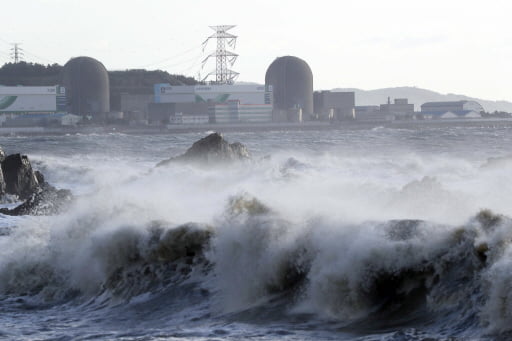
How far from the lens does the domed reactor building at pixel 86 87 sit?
117m

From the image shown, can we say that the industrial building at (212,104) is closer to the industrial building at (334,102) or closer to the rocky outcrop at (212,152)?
the industrial building at (334,102)

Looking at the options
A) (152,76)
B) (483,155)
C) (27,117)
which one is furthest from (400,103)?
(483,155)

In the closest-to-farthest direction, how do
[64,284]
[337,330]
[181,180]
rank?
[337,330] < [64,284] < [181,180]

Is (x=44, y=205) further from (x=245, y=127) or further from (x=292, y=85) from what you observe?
(x=292, y=85)

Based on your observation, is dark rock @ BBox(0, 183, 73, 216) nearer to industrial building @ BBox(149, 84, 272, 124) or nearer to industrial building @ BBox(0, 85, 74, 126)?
industrial building @ BBox(149, 84, 272, 124)

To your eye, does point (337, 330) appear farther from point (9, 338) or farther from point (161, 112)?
point (161, 112)

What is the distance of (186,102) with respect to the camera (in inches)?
4646

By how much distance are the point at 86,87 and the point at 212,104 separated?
17.8 m

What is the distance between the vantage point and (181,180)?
1077 inches

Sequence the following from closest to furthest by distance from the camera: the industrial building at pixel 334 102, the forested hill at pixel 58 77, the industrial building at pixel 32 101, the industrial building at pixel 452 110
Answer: the industrial building at pixel 32 101 → the industrial building at pixel 334 102 → the forested hill at pixel 58 77 → the industrial building at pixel 452 110

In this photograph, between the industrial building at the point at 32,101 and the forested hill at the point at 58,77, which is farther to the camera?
the forested hill at the point at 58,77

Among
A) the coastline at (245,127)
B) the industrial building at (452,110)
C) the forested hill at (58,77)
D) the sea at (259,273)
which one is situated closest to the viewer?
the sea at (259,273)

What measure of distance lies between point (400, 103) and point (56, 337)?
423 feet

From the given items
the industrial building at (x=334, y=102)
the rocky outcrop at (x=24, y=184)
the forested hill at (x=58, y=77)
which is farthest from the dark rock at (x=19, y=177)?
the forested hill at (x=58, y=77)
